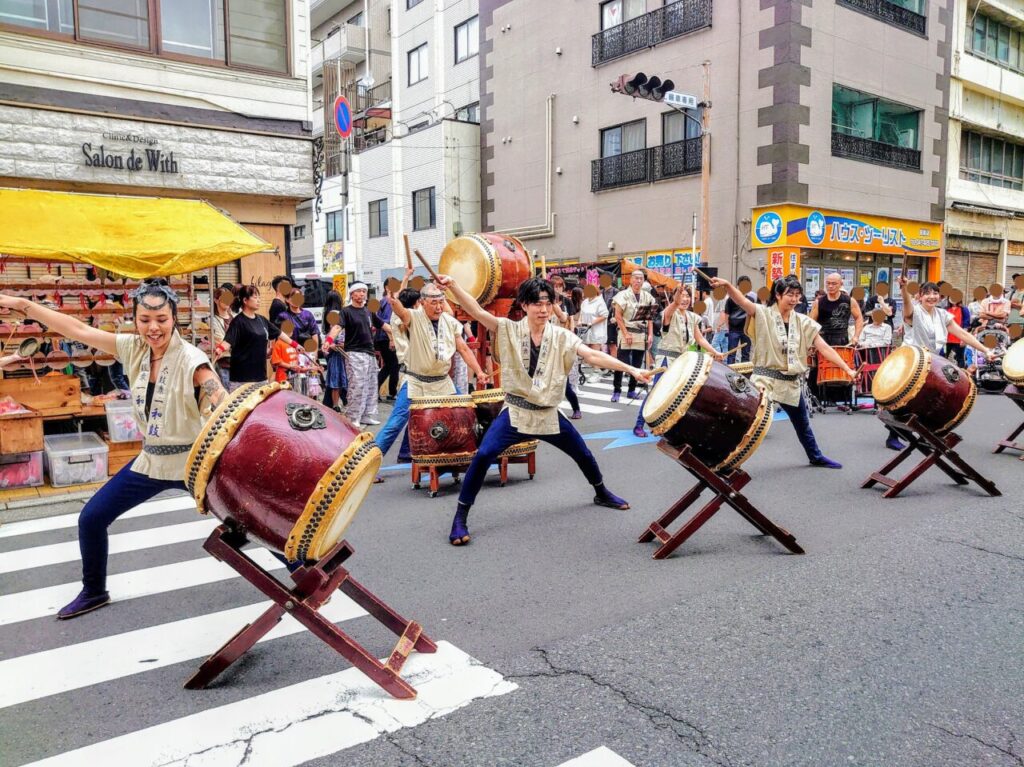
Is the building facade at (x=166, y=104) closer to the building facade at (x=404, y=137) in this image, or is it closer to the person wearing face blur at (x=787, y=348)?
the person wearing face blur at (x=787, y=348)

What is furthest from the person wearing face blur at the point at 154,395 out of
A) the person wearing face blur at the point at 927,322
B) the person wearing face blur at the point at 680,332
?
the person wearing face blur at the point at 927,322

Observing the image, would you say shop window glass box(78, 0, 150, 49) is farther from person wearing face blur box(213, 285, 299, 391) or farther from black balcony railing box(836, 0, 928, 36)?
black balcony railing box(836, 0, 928, 36)

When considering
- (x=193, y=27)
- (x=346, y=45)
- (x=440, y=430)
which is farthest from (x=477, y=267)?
(x=346, y=45)

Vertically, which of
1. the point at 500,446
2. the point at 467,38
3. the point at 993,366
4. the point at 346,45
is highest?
the point at 346,45

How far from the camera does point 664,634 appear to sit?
12.1ft

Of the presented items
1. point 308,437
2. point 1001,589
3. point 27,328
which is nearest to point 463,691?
point 308,437

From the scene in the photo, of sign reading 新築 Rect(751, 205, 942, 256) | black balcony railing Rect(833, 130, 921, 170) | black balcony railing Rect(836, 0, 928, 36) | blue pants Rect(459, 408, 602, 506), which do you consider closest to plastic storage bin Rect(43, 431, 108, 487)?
blue pants Rect(459, 408, 602, 506)

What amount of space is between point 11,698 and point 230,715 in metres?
1.01

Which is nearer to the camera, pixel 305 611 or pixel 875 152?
pixel 305 611

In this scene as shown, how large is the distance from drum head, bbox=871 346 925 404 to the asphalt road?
0.88 meters

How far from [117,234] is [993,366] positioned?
12.4 m

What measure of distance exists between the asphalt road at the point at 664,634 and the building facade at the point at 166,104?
698cm

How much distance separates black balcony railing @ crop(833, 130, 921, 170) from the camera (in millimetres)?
18578

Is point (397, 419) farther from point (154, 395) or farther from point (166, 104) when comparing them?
point (166, 104)
